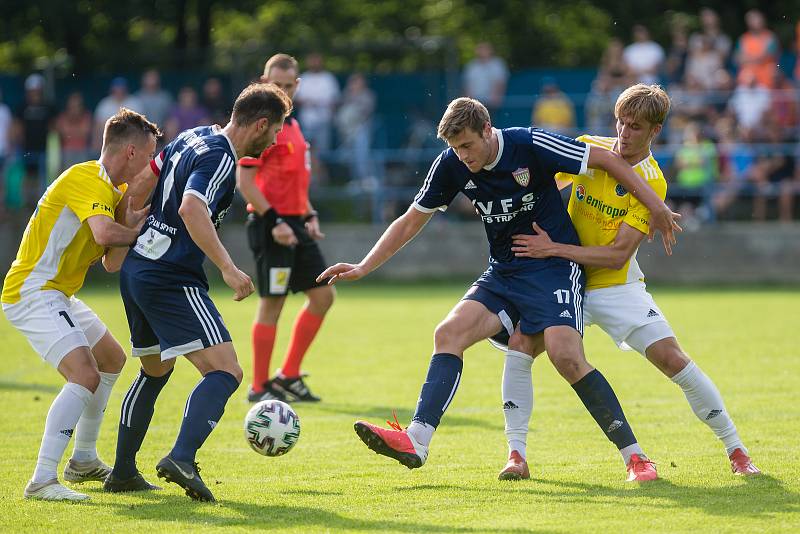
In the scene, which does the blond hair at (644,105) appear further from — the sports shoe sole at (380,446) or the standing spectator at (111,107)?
the standing spectator at (111,107)

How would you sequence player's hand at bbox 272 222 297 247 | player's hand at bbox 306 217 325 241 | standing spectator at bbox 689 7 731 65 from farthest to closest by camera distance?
standing spectator at bbox 689 7 731 65 → player's hand at bbox 306 217 325 241 → player's hand at bbox 272 222 297 247

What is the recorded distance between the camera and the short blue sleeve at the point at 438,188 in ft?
20.0

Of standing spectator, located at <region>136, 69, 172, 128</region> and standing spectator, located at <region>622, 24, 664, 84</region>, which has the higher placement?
standing spectator, located at <region>622, 24, 664, 84</region>

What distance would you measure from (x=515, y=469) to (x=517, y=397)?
0.40 metres

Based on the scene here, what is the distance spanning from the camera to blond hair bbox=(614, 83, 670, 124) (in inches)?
230

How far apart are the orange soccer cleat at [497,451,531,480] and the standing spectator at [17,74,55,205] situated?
604 inches

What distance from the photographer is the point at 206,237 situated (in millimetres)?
5375

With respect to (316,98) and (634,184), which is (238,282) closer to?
(634,184)

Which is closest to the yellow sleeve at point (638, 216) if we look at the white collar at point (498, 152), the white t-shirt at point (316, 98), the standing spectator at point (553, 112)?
the white collar at point (498, 152)

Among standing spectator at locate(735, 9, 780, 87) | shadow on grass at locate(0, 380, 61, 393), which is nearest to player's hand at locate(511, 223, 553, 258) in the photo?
shadow on grass at locate(0, 380, 61, 393)

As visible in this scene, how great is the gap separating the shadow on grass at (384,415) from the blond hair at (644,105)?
8.24 feet

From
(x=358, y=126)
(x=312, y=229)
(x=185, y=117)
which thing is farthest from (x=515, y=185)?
(x=185, y=117)

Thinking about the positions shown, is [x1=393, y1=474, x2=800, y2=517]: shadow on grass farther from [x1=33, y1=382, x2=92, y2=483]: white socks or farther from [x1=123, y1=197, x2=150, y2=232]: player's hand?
[x1=123, y1=197, x2=150, y2=232]: player's hand

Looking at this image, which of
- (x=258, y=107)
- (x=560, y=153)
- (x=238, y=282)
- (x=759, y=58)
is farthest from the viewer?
(x=759, y=58)
